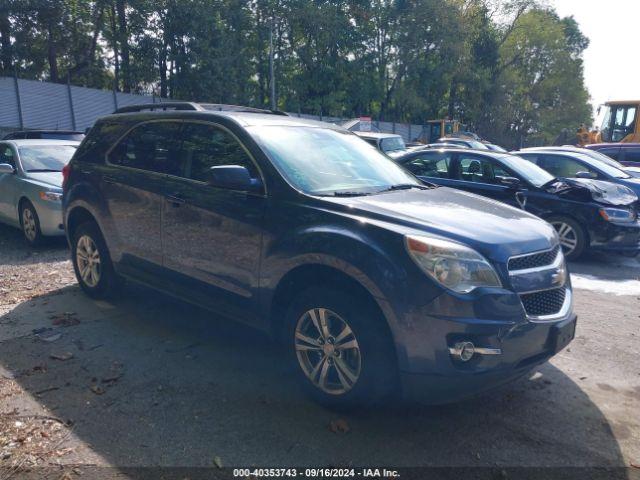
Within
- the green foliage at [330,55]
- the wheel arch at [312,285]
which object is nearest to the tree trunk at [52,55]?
the green foliage at [330,55]

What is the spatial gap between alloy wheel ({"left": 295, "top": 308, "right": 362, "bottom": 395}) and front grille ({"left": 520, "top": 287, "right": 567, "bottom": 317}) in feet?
3.46

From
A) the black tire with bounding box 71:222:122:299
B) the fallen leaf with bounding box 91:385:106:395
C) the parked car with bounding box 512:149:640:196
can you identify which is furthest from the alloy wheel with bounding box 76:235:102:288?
the parked car with bounding box 512:149:640:196

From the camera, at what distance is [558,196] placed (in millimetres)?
8234

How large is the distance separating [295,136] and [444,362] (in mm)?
2271

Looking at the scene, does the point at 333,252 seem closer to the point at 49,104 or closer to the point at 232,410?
the point at 232,410

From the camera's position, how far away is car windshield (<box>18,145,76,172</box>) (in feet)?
28.4

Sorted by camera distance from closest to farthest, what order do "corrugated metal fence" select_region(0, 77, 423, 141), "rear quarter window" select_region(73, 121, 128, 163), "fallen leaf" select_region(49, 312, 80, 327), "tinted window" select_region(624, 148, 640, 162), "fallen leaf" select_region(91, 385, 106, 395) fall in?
"fallen leaf" select_region(91, 385, 106, 395) → "fallen leaf" select_region(49, 312, 80, 327) → "rear quarter window" select_region(73, 121, 128, 163) → "tinted window" select_region(624, 148, 640, 162) → "corrugated metal fence" select_region(0, 77, 423, 141)

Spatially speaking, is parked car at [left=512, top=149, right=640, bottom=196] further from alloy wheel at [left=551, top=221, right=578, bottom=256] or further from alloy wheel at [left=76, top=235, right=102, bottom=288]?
alloy wheel at [left=76, top=235, right=102, bottom=288]

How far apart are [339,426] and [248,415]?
1.97ft

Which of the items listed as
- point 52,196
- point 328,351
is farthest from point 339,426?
point 52,196

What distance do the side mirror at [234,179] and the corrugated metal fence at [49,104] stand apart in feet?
62.0

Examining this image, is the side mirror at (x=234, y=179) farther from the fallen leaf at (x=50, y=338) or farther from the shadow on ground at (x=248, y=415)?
the fallen leaf at (x=50, y=338)

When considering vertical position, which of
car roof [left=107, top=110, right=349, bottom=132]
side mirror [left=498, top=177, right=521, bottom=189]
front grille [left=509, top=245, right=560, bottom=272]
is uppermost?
car roof [left=107, top=110, right=349, bottom=132]

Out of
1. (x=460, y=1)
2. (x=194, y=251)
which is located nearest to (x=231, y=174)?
(x=194, y=251)
